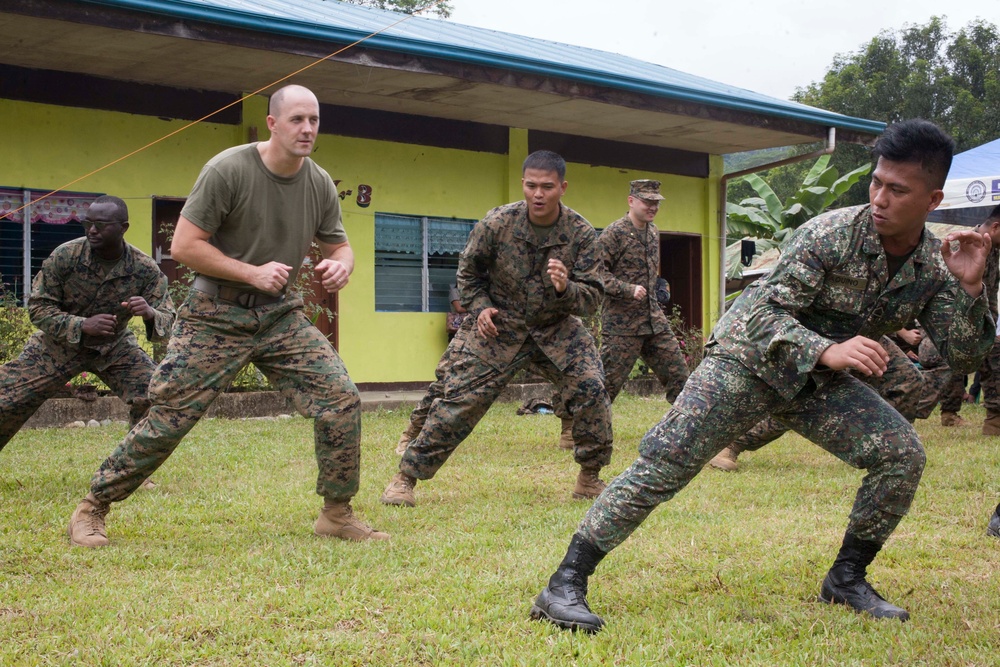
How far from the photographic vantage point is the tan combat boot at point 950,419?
1082 centimetres

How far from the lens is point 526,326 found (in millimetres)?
6531

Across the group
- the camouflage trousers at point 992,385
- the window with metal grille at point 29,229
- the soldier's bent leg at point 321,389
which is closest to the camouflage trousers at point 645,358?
the camouflage trousers at point 992,385

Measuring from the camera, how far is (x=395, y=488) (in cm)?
648

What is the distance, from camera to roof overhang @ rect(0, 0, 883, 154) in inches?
382

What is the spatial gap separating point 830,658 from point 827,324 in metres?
1.23

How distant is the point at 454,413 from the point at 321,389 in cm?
124

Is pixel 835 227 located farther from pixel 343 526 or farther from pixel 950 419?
pixel 950 419

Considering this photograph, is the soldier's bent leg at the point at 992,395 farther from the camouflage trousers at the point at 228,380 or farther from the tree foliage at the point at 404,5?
the tree foliage at the point at 404,5

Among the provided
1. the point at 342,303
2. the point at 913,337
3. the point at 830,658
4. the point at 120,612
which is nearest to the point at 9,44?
the point at 342,303

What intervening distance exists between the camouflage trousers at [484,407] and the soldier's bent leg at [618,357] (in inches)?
98.0

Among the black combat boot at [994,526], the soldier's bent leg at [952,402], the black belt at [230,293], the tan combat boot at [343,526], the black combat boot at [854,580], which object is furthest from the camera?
the soldier's bent leg at [952,402]

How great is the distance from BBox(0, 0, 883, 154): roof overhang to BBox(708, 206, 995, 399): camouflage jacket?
24.0ft

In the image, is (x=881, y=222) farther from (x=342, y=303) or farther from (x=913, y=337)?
(x=342, y=303)

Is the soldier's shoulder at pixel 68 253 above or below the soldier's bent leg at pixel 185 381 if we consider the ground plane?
above
